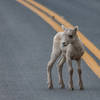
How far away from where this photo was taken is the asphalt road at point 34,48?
12.6 metres

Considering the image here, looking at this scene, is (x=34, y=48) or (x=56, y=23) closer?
(x=34, y=48)

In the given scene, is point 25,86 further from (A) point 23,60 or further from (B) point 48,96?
(A) point 23,60

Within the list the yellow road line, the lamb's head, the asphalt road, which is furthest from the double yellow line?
the lamb's head

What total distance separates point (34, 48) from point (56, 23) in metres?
4.59

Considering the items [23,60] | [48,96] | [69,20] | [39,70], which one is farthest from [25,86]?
[69,20]

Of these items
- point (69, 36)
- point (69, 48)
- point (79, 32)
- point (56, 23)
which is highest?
point (56, 23)

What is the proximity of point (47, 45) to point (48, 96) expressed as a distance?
6.94m

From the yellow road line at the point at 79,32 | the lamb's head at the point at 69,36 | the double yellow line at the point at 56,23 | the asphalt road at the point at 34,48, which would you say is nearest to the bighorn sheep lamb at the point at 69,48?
the lamb's head at the point at 69,36

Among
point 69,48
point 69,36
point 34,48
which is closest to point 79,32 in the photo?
point 34,48

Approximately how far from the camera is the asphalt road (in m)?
12.6

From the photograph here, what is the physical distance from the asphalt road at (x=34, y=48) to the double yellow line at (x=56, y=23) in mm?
194

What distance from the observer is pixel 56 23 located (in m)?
23.0

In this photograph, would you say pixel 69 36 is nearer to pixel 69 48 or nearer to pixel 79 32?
pixel 69 48

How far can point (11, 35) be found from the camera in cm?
2114
